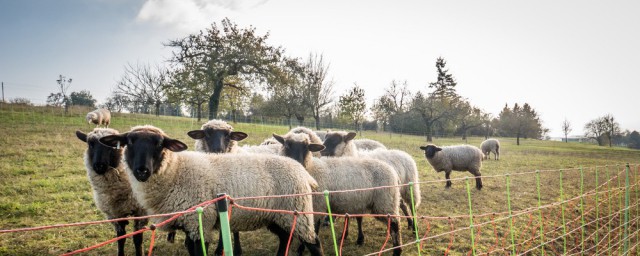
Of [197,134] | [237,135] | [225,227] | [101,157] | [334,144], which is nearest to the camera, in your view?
[225,227]

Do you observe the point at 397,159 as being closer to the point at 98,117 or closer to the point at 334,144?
the point at 334,144

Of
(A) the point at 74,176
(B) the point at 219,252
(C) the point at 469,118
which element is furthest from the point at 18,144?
(C) the point at 469,118

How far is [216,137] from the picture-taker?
6.55 metres

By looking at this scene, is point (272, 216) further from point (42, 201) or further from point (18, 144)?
point (18, 144)

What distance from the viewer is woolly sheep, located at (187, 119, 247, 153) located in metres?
6.45

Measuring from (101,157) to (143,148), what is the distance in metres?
1.54

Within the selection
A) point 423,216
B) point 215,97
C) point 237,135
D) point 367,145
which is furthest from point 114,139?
point 215,97

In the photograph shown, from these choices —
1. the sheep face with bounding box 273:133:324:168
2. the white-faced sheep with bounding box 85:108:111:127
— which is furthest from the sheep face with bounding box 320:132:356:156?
the white-faced sheep with bounding box 85:108:111:127

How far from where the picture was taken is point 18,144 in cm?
1312

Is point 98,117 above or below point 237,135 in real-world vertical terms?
above

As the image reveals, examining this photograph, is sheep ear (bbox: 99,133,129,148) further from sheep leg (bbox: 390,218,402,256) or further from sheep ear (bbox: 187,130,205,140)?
sheep leg (bbox: 390,218,402,256)

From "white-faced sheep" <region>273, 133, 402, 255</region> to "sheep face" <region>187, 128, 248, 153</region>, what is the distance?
1437 millimetres

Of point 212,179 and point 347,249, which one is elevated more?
point 212,179

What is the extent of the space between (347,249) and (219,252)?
2233 millimetres
